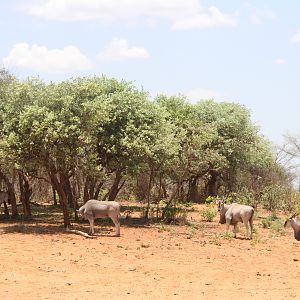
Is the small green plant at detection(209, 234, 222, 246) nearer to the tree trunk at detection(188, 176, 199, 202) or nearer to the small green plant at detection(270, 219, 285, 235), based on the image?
the small green plant at detection(270, 219, 285, 235)

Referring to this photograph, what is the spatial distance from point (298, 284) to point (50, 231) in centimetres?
1189

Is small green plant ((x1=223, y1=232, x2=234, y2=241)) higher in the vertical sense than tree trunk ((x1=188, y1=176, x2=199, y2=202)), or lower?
lower

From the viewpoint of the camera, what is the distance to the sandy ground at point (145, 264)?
13.0 m

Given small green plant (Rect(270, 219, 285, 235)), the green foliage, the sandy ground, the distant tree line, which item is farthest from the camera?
the green foliage

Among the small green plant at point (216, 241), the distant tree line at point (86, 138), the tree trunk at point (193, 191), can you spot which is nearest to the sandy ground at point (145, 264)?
the small green plant at point (216, 241)

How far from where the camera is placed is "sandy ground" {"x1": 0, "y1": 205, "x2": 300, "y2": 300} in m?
13.0

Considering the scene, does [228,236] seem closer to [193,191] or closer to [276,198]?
[276,198]

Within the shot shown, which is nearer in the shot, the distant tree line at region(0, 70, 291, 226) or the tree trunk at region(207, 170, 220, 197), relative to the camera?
the distant tree line at region(0, 70, 291, 226)

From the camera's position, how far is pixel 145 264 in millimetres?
16641

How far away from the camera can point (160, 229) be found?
81.9 ft

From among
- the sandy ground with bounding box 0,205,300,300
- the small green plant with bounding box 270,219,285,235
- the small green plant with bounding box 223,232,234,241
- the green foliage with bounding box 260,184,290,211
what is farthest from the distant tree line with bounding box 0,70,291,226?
the small green plant with bounding box 223,232,234,241

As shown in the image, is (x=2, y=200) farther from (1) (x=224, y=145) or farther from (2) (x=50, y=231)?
(1) (x=224, y=145)

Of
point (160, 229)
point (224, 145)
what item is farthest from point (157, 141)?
point (224, 145)

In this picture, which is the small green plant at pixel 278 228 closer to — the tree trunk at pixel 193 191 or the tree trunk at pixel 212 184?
the tree trunk at pixel 193 191
